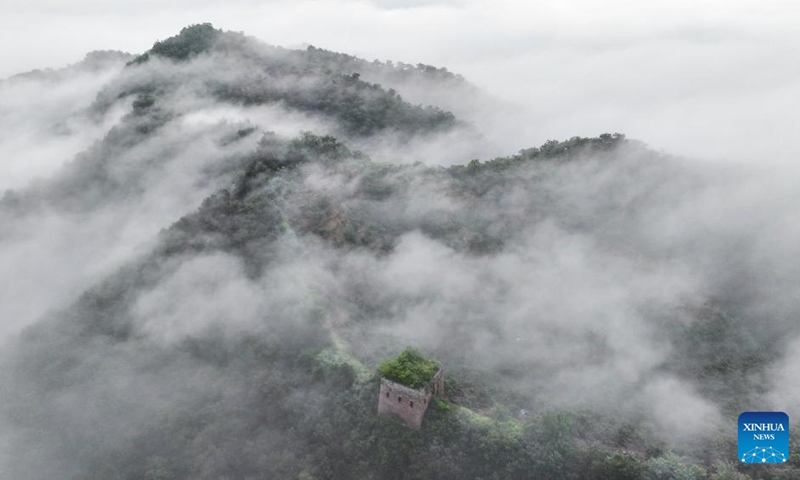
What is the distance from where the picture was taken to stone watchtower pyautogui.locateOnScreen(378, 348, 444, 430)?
25.8 meters

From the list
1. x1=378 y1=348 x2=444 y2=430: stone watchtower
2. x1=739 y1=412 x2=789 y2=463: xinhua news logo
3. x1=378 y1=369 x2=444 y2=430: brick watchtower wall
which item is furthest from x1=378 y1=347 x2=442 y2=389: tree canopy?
x1=739 y1=412 x2=789 y2=463: xinhua news logo

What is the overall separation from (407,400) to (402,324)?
310 inches

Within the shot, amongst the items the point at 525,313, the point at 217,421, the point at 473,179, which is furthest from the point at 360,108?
the point at 217,421

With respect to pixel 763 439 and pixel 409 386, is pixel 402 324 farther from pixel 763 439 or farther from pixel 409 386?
pixel 763 439

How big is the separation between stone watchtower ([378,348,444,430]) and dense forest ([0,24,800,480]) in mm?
317

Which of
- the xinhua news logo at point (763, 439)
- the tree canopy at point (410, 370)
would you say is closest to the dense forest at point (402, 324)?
the tree canopy at point (410, 370)

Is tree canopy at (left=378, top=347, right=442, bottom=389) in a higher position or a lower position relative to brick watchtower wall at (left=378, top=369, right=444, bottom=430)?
higher

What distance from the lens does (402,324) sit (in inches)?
1321

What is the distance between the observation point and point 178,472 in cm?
3016

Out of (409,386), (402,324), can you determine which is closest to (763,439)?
(409,386)

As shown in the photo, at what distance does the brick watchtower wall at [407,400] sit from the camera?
25.8 m

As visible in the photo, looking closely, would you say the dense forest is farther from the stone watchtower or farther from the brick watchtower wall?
the brick watchtower wall

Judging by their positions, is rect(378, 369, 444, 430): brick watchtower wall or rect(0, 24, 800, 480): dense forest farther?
rect(0, 24, 800, 480): dense forest

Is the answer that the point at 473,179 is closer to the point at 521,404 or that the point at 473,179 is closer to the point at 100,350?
the point at 521,404
